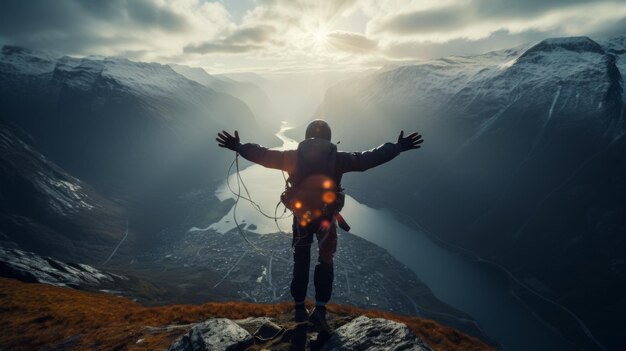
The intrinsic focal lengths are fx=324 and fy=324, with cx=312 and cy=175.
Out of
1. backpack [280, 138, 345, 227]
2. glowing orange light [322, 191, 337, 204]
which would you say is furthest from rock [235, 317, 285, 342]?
glowing orange light [322, 191, 337, 204]

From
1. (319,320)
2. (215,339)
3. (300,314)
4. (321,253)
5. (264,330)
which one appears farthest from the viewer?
(300,314)

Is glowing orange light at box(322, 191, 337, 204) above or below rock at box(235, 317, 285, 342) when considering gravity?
above

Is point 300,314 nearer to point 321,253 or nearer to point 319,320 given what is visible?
point 319,320

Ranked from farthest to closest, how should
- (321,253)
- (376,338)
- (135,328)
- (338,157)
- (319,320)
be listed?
(135,328), (321,253), (338,157), (319,320), (376,338)

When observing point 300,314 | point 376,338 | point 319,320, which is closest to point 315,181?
point 319,320

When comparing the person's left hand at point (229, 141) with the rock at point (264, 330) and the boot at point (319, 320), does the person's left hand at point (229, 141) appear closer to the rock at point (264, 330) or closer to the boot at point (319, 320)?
the boot at point (319, 320)

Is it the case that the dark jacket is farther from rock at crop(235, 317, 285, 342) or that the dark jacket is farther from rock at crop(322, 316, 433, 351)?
rock at crop(235, 317, 285, 342)

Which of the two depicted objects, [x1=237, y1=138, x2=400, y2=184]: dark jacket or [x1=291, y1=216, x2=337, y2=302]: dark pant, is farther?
[x1=291, y1=216, x2=337, y2=302]: dark pant

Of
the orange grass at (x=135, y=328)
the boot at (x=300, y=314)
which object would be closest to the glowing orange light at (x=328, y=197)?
the boot at (x=300, y=314)
